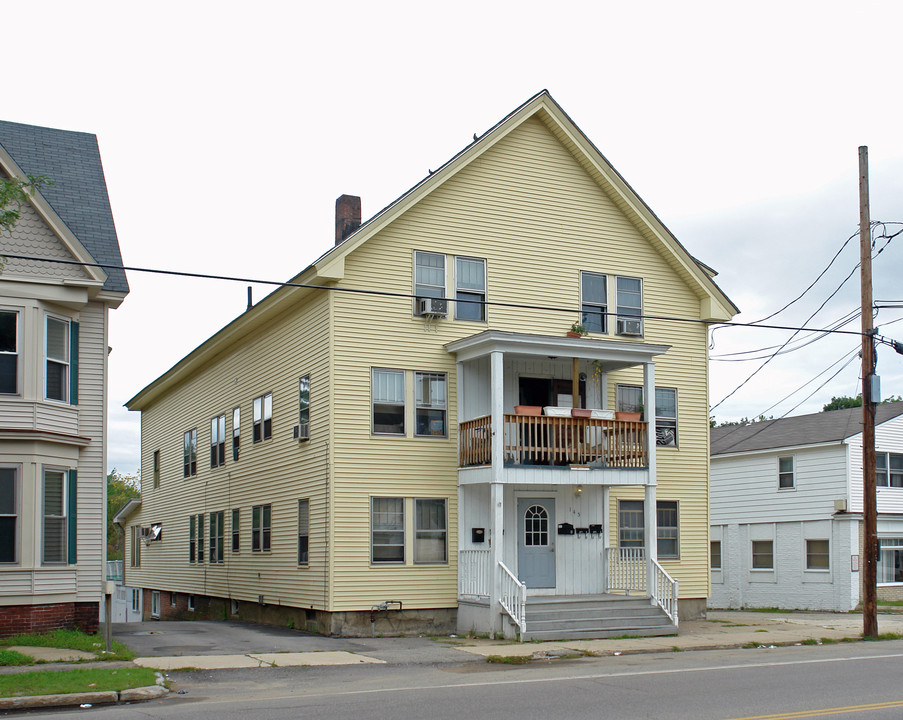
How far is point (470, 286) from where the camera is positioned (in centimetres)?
A: 2222

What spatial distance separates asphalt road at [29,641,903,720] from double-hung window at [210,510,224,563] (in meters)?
13.3

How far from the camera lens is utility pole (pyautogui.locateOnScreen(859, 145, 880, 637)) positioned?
20.4 meters

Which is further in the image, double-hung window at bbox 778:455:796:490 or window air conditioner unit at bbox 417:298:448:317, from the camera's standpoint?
double-hung window at bbox 778:455:796:490

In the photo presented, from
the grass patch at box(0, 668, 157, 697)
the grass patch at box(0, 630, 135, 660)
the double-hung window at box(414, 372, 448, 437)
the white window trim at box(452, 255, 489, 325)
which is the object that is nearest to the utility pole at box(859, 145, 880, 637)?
the white window trim at box(452, 255, 489, 325)

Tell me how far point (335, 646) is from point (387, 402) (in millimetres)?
5203

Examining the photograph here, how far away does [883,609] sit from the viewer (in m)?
29.5

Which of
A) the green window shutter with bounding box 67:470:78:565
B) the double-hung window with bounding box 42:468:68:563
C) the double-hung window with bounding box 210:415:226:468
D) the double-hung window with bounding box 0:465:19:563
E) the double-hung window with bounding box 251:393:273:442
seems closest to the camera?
the double-hung window with bounding box 0:465:19:563

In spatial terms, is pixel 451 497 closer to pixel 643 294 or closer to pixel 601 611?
pixel 601 611

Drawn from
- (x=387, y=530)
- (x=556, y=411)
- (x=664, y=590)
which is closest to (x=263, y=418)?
(x=387, y=530)

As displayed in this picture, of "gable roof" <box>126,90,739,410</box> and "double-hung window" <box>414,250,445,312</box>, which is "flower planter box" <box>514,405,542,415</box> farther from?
"gable roof" <box>126,90,739,410</box>

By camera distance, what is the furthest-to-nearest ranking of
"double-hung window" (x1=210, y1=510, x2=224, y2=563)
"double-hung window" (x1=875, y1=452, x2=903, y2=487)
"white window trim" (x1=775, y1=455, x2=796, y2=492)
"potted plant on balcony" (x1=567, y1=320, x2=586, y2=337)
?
"white window trim" (x1=775, y1=455, x2=796, y2=492)
"double-hung window" (x1=875, y1=452, x2=903, y2=487)
"double-hung window" (x1=210, y1=510, x2=224, y2=563)
"potted plant on balcony" (x1=567, y1=320, x2=586, y2=337)

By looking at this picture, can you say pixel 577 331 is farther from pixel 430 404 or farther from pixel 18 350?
pixel 18 350

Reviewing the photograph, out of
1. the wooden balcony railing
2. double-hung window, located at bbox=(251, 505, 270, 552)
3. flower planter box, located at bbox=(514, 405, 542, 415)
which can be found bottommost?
double-hung window, located at bbox=(251, 505, 270, 552)

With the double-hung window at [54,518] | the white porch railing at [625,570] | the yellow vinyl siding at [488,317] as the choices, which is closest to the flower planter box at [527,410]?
the yellow vinyl siding at [488,317]
